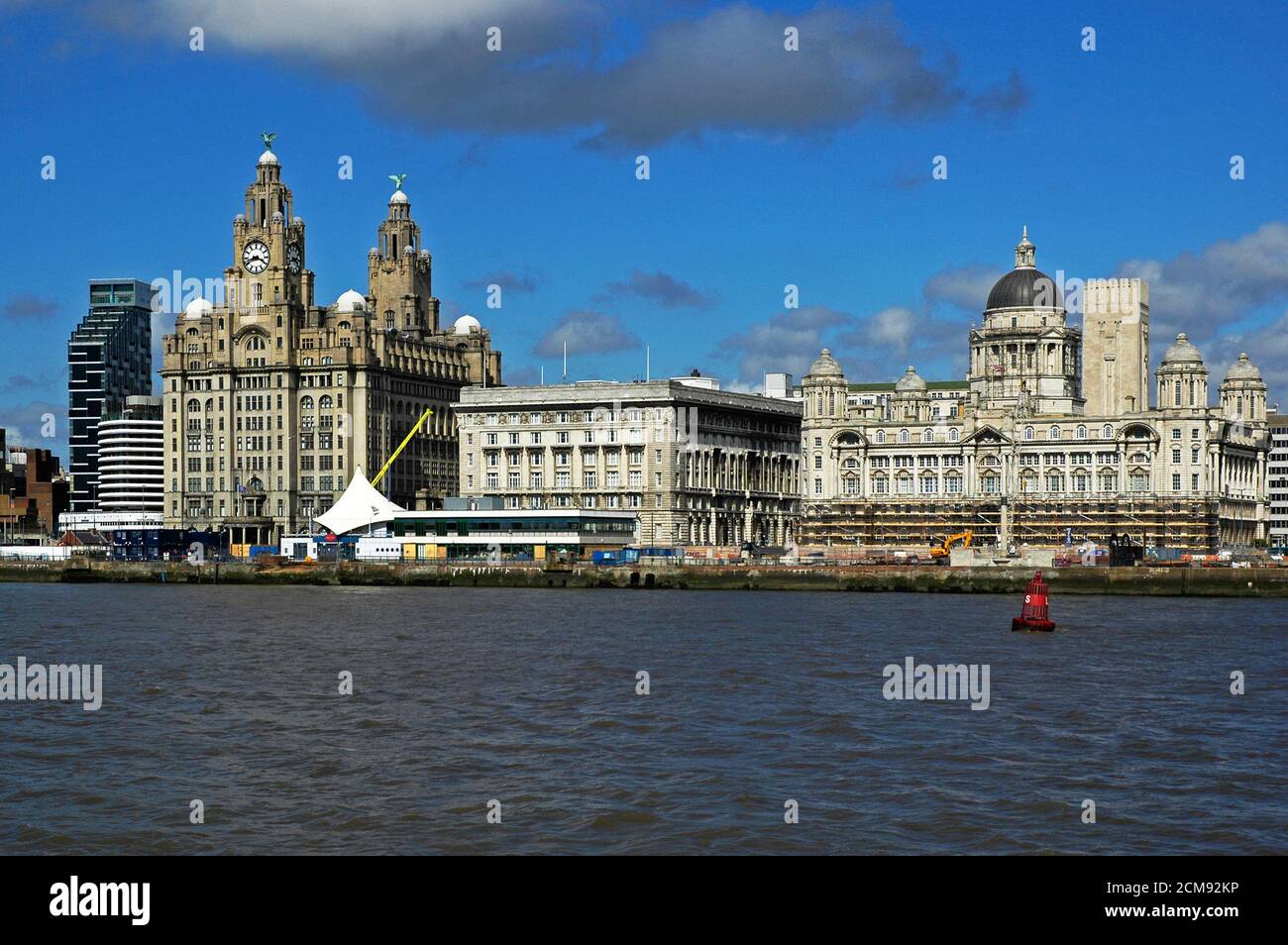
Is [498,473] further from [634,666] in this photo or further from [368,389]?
[634,666]

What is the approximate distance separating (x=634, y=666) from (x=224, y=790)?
26476 mm

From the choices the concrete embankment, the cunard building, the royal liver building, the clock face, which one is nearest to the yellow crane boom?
the cunard building

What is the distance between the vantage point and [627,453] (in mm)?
175875

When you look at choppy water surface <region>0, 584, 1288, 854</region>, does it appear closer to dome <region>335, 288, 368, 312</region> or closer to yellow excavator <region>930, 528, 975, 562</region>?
yellow excavator <region>930, 528, 975, 562</region>

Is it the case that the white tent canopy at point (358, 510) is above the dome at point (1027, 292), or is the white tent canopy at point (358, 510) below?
below

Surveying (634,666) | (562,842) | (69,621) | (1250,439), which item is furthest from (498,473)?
(562,842)

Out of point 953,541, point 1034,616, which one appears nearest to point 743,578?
point 953,541

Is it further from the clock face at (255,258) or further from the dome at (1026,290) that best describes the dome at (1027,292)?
the clock face at (255,258)

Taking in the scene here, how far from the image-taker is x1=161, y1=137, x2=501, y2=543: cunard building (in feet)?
631

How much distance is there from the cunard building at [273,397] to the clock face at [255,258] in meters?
0.11

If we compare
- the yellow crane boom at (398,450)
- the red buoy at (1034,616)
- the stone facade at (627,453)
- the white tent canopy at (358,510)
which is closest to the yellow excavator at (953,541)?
the stone facade at (627,453)

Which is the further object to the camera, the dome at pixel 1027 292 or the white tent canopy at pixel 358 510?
the dome at pixel 1027 292

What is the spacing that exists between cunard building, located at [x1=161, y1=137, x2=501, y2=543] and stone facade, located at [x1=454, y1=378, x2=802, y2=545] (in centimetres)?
1613

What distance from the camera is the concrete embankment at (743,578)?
393ft
